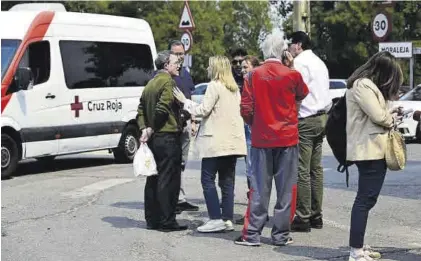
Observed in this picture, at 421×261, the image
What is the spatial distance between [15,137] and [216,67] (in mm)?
5539

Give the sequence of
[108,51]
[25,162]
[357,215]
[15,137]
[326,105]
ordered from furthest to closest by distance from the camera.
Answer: [25,162], [108,51], [15,137], [326,105], [357,215]

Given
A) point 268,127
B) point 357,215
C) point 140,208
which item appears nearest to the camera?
point 357,215

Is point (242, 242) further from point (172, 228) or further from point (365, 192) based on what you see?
point (365, 192)

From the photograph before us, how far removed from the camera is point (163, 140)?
7.33 meters

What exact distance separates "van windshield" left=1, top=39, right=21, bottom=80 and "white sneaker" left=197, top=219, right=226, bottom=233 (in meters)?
5.49

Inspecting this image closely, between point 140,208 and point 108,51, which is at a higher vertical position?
point 108,51

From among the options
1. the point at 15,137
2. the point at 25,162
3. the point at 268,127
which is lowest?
the point at 25,162

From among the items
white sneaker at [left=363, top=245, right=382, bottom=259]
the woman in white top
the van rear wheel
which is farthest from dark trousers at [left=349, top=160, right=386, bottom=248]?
the van rear wheel

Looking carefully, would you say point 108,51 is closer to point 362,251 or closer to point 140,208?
point 140,208

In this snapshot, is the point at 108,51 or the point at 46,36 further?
the point at 108,51

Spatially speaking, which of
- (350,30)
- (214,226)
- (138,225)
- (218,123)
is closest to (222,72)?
(218,123)

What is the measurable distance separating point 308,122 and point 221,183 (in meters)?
1.08

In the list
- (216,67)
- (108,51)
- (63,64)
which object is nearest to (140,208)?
(216,67)

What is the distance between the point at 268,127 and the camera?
21.1 ft
